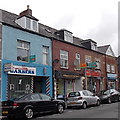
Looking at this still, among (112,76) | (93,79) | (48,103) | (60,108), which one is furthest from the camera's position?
(112,76)

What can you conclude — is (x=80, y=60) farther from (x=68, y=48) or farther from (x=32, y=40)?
(x=32, y=40)

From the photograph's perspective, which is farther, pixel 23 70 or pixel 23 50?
pixel 23 50

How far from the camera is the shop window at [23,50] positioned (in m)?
18.4

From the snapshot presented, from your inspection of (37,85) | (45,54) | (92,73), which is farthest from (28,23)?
(92,73)

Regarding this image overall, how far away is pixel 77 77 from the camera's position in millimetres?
24859

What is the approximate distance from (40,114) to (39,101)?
1.32 m

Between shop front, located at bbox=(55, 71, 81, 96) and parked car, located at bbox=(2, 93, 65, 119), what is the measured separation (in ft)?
25.9

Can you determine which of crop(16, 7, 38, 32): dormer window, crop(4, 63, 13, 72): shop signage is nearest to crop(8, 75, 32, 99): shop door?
crop(4, 63, 13, 72): shop signage

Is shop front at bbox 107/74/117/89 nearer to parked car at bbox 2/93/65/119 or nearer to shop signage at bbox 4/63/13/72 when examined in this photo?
shop signage at bbox 4/63/13/72

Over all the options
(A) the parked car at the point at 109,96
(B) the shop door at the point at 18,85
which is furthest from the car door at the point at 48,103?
(A) the parked car at the point at 109,96

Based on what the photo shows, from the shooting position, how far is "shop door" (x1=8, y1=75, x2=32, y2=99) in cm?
1736

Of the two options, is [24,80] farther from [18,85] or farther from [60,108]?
[60,108]

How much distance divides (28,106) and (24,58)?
7329mm

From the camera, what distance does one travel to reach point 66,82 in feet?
80.0
